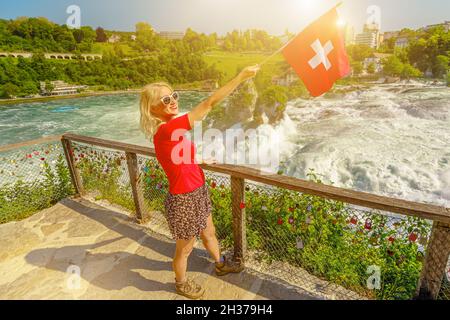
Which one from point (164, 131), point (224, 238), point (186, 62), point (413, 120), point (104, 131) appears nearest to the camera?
point (164, 131)

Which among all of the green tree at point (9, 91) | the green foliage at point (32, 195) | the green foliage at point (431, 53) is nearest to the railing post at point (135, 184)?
the green foliage at point (32, 195)

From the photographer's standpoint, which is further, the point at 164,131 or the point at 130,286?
the point at 130,286

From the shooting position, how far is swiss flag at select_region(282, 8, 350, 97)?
2.48 meters

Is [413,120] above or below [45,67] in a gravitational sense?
below

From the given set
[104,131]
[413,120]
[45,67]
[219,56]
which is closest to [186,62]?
[219,56]

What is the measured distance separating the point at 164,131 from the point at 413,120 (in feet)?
80.5

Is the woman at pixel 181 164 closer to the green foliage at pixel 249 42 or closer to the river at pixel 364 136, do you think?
the river at pixel 364 136

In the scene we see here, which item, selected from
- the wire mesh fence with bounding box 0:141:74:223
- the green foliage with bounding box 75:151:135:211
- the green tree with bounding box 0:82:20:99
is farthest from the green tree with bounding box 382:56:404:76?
the green tree with bounding box 0:82:20:99

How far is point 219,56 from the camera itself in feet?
372

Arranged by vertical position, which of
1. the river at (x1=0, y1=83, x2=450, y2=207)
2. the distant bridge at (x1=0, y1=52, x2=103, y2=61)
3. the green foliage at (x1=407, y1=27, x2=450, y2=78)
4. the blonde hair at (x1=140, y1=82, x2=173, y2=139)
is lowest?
the river at (x1=0, y1=83, x2=450, y2=207)

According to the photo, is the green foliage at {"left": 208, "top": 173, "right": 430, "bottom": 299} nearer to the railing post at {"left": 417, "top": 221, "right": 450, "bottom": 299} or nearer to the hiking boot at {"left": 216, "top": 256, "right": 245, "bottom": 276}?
the hiking boot at {"left": 216, "top": 256, "right": 245, "bottom": 276}
